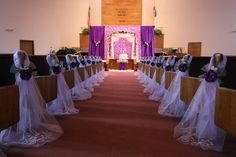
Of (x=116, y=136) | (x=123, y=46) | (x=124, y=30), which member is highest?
(x=124, y=30)

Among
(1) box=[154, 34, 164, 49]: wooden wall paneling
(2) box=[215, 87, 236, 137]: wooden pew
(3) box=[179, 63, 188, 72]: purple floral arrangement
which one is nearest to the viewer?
(2) box=[215, 87, 236, 137]: wooden pew

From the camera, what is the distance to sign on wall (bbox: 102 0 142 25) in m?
18.5

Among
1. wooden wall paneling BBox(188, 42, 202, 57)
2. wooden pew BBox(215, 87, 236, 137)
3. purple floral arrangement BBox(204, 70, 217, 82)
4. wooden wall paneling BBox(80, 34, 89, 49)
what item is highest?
wooden wall paneling BBox(80, 34, 89, 49)

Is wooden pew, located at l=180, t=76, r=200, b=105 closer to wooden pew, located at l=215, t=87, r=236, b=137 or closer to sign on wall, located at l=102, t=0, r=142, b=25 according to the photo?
wooden pew, located at l=215, t=87, r=236, b=137

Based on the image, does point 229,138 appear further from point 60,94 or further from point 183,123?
point 60,94

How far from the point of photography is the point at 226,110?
8.31ft

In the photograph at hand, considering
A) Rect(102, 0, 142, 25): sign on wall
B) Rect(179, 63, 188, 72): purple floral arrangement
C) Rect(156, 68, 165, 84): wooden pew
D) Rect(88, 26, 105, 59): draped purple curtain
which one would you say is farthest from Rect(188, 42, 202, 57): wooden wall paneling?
Rect(179, 63, 188, 72): purple floral arrangement

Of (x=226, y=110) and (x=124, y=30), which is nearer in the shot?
(x=226, y=110)

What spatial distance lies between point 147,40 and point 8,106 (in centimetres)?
1490

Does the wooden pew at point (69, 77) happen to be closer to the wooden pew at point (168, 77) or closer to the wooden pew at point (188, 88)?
the wooden pew at point (168, 77)

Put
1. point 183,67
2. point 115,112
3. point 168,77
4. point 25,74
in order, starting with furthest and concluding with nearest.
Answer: point 168,77 → point 115,112 → point 183,67 → point 25,74

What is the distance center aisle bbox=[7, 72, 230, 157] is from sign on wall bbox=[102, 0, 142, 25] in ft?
46.8

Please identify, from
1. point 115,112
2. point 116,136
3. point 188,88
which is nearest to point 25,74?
point 116,136

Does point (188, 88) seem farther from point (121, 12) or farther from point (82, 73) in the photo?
point (121, 12)
